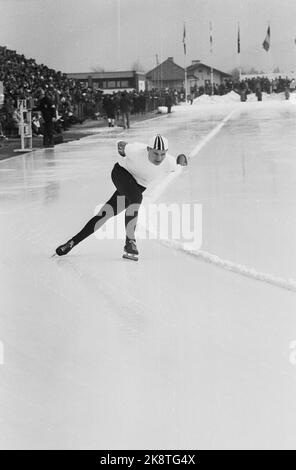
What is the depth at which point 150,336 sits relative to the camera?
14.4 feet

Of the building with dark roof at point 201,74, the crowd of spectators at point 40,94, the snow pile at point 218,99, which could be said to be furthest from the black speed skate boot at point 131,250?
the building with dark roof at point 201,74

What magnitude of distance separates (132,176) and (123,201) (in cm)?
20

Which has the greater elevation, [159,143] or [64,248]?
[159,143]

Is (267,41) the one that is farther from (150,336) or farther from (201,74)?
(150,336)

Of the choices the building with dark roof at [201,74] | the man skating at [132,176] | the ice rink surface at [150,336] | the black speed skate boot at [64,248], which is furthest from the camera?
the building with dark roof at [201,74]

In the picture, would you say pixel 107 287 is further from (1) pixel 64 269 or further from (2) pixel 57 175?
(2) pixel 57 175

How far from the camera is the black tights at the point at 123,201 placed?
6.12 metres

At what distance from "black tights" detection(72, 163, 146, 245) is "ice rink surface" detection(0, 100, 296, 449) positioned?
0.28m

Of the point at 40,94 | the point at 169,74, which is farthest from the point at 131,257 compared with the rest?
the point at 169,74

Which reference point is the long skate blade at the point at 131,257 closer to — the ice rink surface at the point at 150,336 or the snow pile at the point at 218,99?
the ice rink surface at the point at 150,336

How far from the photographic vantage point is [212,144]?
1847cm

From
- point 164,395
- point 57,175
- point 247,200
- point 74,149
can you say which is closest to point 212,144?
point 74,149

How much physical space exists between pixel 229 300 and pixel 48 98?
1421 cm

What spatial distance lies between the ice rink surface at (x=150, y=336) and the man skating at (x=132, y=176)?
0.69 feet
